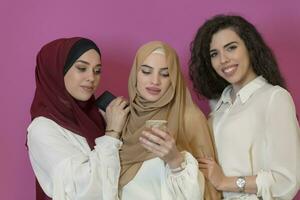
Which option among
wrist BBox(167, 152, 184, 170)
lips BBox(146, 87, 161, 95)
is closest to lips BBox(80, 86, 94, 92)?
lips BBox(146, 87, 161, 95)

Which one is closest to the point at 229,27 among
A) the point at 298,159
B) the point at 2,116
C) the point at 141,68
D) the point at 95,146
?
the point at 141,68

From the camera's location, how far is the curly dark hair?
1.92m

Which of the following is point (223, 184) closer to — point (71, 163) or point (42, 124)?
point (71, 163)

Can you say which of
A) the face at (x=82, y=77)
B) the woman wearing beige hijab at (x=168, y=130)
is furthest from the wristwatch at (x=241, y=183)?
the face at (x=82, y=77)

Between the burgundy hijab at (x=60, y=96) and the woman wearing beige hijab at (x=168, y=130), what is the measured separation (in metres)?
0.17

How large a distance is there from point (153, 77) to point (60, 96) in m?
0.38

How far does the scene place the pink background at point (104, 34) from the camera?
240 cm

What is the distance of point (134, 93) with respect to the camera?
1961 mm

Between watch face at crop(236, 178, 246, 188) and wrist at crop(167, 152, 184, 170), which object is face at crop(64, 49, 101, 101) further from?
watch face at crop(236, 178, 246, 188)

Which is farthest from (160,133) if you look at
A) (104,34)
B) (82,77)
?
(104,34)

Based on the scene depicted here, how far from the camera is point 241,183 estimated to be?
177 cm

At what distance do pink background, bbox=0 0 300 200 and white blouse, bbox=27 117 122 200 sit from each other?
0.55 metres

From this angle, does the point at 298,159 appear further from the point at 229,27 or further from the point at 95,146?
the point at 95,146

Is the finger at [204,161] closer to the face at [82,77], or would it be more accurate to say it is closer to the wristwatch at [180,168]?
the wristwatch at [180,168]
